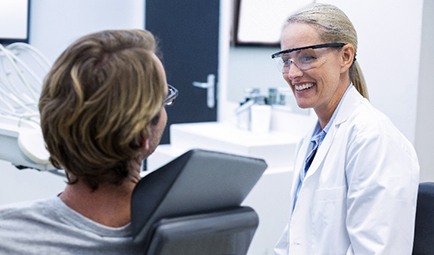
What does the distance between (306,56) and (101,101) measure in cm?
77

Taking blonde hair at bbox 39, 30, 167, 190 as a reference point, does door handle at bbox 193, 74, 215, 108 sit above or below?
below

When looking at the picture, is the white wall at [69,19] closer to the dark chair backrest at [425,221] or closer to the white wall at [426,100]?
the white wall at [426,100]

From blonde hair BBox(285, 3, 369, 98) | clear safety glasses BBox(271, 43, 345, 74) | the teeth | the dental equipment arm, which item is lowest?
the dental equipment arm

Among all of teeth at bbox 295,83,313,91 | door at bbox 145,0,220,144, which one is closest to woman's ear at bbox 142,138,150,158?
teeth at bbox 295,83,313,91

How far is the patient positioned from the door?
2.71 meters

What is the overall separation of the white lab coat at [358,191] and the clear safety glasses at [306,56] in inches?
4.5

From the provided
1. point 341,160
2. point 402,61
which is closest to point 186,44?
point 402,61

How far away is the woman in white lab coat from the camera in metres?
1.17

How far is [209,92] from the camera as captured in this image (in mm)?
3285

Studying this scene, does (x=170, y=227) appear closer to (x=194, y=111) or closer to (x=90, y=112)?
(x=90, y=112)

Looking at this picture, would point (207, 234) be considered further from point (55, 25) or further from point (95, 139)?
point (55, 25)

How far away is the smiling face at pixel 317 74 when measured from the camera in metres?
1.32

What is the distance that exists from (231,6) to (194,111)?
91 centimetres

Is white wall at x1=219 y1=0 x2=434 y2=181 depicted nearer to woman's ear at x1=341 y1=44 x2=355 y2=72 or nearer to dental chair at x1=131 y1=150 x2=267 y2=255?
woman's ear at x1=341 y1=44 x2=355 y2=72
